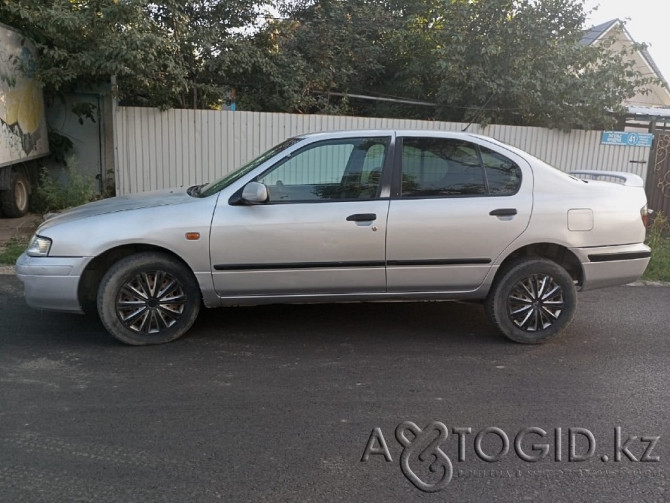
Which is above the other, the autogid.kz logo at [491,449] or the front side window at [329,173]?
the front side window at [329,173]

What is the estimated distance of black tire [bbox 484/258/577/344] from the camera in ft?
16.6

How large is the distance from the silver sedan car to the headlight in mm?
13

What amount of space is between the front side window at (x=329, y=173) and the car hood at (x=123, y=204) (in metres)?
0.71

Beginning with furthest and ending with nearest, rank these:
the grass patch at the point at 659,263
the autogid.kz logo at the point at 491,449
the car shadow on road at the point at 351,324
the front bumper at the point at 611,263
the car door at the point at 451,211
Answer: the grass patch at the point at 659,263 → the car shadow on road at the point at 351,324 → the front bumper at the point at 611,263 → the car door at the point at 451,211 → the autogid.kz logo at the point at 491,449

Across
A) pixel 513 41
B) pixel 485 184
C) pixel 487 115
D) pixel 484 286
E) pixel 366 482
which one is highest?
pixel 513 41

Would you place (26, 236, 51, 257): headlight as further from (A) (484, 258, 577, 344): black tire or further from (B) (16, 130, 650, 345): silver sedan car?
(A) (484, 258, 577, 344): black tire

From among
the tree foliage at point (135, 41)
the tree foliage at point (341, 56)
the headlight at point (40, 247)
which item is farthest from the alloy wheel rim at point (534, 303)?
the tree foliage at point (135, 41)

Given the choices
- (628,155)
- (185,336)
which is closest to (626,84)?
(628,155)

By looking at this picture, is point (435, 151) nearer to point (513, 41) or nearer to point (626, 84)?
point (513, 41)

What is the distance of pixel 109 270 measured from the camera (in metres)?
4.74

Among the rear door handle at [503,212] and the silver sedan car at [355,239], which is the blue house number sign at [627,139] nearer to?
the silver sedan car at [355,239]

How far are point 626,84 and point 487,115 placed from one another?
2.47 metres

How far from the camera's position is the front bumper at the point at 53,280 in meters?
4.66

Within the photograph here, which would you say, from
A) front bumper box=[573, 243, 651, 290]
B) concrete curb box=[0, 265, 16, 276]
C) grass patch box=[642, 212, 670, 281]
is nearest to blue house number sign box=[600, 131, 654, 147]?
grass patch box=[642, 212, 670, 281]
